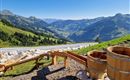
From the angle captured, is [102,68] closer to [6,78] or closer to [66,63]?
[66,63]

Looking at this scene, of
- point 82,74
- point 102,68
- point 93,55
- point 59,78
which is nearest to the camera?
point 102,68

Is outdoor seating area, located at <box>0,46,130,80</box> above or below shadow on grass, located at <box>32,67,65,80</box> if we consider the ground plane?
above

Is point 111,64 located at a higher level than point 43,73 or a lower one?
higher

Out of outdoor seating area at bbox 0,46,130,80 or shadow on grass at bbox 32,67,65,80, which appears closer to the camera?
outdoor seating area at bbox 0,46,130,80

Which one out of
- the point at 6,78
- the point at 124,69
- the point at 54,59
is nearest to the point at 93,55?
the point at 124,69

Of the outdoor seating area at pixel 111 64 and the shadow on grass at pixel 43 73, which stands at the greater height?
the outdoor seating area at pixel 111 64

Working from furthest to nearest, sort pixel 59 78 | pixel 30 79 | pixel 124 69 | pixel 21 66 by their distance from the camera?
pixel 21 66 < pixel 30 79 < pixel 59 78 < pixel 124 69

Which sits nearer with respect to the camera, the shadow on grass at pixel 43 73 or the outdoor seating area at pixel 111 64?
the outdoor seating area at pixel 111 64

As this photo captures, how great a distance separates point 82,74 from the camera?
46.0ft

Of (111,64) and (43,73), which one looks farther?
(43,73)

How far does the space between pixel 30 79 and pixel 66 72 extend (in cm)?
232

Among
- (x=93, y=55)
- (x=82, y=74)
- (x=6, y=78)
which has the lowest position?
(x=6, y=78)

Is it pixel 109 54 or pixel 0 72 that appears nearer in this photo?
pixel 109 54

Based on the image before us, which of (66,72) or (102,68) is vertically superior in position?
(102,68)
